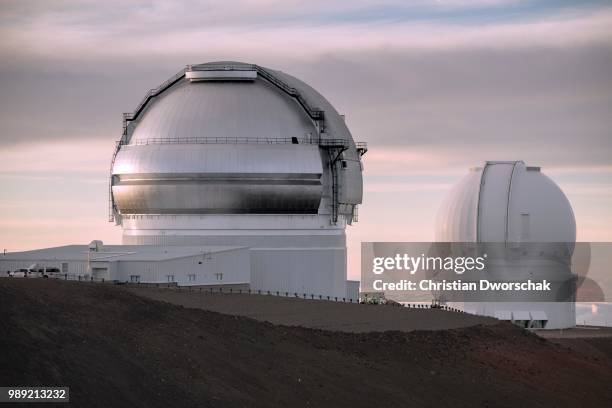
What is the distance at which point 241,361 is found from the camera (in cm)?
3738

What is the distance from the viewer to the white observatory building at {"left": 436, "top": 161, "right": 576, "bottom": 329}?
61.8 m

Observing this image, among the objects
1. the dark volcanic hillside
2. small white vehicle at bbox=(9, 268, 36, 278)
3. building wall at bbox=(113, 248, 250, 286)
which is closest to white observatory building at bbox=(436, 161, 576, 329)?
building wall at bbox=(113, 248, 250, 286)

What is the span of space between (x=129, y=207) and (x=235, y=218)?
583cm

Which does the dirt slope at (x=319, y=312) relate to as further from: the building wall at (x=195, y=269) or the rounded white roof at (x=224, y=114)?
the rounded white roof at (x=224, y=114)

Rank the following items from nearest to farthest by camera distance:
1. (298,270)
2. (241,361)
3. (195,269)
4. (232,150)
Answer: (241,361) < (195,269) < (232,150) < (298,270)

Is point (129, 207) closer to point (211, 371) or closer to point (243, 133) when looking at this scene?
point (243, 133)

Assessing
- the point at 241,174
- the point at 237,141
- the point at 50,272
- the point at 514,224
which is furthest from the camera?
the point at 514,224

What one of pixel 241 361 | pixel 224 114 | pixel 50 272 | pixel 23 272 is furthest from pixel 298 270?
pixel 241 361

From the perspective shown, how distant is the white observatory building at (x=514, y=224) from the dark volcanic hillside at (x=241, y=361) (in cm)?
1230

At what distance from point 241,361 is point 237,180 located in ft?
74.2

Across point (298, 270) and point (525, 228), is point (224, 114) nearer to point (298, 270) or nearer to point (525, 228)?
point (298, 270)

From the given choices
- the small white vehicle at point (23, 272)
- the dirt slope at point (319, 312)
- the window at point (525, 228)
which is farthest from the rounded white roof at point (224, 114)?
the window at point (525, 228)

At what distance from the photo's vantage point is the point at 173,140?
60.6 metres

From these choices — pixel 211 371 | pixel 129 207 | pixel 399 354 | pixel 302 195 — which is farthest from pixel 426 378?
pixel 129 207
